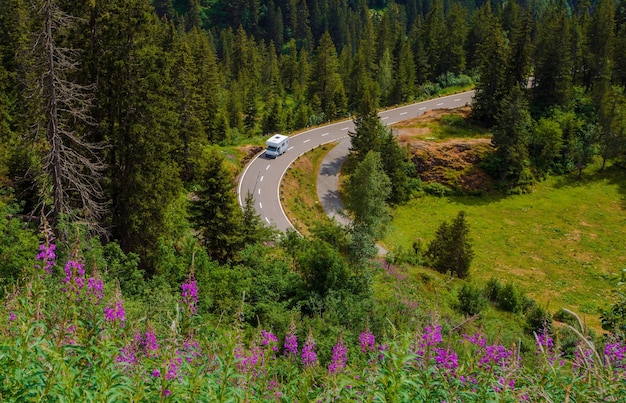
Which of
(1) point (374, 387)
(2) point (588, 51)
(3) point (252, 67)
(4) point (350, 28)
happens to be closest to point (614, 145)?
(2) point (588, 51)

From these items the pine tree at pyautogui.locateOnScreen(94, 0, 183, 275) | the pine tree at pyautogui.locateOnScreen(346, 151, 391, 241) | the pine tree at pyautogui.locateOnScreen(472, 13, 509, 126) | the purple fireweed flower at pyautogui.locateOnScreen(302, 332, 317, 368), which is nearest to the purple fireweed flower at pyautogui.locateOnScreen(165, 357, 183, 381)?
the purple fireweed flower at pyautogui.locateOnScreen(302, 332, 317, 368)

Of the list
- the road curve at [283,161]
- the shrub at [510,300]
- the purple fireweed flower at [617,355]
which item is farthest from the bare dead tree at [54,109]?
the shrub at [510,300]

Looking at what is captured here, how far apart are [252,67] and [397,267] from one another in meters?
79.2

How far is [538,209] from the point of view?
49625 mm

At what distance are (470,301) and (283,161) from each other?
2660cm

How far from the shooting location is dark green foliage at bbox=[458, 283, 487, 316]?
26.7m

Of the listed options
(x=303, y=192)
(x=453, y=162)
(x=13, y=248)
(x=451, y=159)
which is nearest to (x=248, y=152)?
(x=303, y=192)

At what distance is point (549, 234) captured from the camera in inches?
1811

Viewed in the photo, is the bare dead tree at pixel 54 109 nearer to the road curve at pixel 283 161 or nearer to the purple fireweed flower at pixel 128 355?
the purple fireweed flower at pixel 128 355

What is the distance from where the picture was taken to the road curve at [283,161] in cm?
4078

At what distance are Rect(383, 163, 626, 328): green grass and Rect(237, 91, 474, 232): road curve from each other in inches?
393

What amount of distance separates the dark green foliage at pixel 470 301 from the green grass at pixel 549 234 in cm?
848

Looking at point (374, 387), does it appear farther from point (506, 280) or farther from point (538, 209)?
point (538, 209)

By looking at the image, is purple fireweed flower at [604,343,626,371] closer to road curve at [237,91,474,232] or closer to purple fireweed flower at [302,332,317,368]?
purple fireweed flower at [302,332,317,368]
